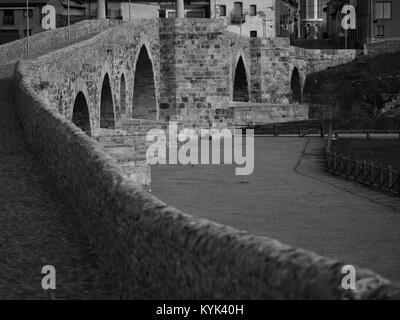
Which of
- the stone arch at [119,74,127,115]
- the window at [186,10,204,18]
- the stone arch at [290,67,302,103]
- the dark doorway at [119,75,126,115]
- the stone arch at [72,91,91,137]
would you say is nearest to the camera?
the stone arch at [72,91,91,137]

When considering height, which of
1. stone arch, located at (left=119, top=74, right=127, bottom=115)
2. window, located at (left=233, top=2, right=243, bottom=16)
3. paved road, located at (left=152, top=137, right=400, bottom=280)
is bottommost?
paved road, located at (left=152, top=137, right=400, bottom=280)

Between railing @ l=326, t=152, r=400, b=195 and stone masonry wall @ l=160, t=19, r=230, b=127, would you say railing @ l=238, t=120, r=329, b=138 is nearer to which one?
stone masonry wall @ l=160, t=19, r=230, b=127

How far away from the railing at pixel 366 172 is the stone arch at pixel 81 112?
12.3 metres

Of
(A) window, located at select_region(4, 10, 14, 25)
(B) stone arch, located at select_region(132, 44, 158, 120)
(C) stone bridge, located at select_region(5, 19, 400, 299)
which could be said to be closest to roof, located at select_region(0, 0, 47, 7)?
(A) window, located at select_region(4, 10, 14, 25)

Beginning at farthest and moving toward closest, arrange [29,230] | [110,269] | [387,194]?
[387,194], [29,230], [110,269]

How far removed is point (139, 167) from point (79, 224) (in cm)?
2077

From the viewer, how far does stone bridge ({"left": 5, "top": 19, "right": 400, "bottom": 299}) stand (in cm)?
744

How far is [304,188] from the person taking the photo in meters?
43.9

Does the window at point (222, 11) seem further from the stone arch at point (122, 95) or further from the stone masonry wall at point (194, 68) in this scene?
the stone arch at point (122, 95)

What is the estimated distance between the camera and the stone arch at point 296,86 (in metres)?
92.2

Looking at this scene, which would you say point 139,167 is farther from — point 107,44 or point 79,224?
point 79,224

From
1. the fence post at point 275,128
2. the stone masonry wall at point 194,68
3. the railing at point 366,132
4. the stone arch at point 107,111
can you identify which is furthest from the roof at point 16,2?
the stone arch at point 107,111

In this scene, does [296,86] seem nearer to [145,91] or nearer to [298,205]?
[145,91]

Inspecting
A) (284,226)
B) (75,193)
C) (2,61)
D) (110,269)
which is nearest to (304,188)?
(284,226)
